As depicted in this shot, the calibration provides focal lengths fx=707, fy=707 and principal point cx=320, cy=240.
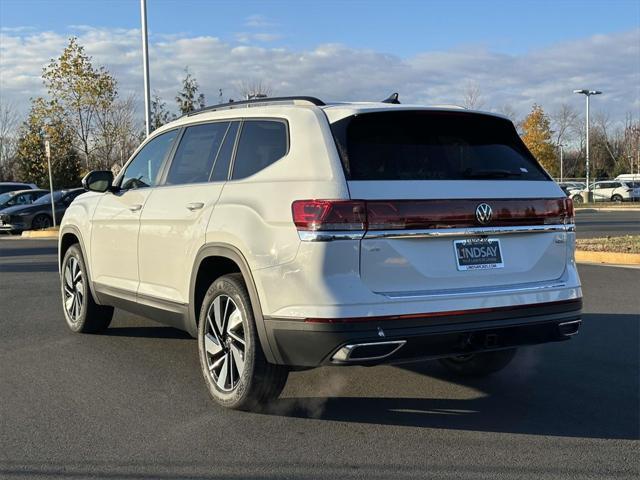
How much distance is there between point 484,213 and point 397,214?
23.3 inches

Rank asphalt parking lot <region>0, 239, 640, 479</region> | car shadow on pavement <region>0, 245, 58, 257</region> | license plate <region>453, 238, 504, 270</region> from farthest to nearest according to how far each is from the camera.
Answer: car shadow on pavement <region>0, 245, 58, 257</region> < license plate <region>453, 238, 504, 270</region> < asphalt parking lot <region>0, 239, 640, 479</region>

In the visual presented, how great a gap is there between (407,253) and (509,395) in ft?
5.61

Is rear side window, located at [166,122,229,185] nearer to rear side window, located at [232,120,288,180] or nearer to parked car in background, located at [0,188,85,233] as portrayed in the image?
rear side window, located at [232,120,288,180]

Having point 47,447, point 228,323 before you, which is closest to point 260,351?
point 228,323

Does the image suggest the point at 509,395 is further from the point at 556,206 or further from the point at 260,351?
the point at 260,351

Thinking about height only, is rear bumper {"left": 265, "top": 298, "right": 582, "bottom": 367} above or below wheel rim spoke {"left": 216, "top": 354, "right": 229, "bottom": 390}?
above

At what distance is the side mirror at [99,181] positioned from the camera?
618cm

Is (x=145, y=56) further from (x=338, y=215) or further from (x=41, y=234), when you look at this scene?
(x=338, y=215)

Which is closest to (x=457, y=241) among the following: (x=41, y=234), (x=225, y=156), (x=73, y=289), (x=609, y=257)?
(x=225, y=156)

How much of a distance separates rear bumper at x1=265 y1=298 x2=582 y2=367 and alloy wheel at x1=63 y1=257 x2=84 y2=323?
11.5ft

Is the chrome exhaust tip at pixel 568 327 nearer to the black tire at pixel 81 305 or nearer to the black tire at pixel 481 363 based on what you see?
the black tire at pixel 481 363

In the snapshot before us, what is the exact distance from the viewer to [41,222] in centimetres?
2372

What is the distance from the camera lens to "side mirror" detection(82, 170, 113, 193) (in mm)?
6184

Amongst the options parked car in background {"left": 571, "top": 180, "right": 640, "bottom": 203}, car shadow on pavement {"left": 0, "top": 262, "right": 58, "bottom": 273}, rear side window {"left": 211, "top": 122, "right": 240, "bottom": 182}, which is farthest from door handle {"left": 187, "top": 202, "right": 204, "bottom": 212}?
parked car in background {"left": 571, "top": 180, "right": 640, "bottom": 203}
